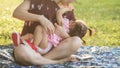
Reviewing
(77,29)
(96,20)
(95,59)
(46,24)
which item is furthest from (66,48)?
(96,20)

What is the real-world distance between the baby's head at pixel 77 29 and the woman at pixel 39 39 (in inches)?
3.9

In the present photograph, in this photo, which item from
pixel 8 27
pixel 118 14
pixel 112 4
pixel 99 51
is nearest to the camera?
pixel 99 51

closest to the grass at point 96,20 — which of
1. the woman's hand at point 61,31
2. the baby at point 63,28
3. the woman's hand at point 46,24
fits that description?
the baby at point 63,28

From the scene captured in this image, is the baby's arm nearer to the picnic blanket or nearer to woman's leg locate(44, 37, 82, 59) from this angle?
woman's leg locate(44, 37, 82, 59)

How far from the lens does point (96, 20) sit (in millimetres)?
9641

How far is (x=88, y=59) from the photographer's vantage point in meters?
5.56

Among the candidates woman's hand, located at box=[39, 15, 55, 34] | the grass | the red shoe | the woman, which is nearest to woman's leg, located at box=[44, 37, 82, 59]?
the woman

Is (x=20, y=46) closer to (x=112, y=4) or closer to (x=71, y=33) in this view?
(x=71, y=33)

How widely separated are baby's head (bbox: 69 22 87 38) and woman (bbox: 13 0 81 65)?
0.33 feet

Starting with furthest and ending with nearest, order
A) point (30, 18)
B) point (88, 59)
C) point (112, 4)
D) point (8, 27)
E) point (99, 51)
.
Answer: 1. point (112, 4)
2. point (8, 27)
3. point (99, 51)
4. point (88, 59)
5. point (30, 18)

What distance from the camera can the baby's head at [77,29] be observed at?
5.20 m

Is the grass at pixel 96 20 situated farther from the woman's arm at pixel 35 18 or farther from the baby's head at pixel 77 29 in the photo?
the woman's arm at pixel 35 18

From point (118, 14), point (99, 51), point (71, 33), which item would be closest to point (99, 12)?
point (118, 14)

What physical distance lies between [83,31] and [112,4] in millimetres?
6391
